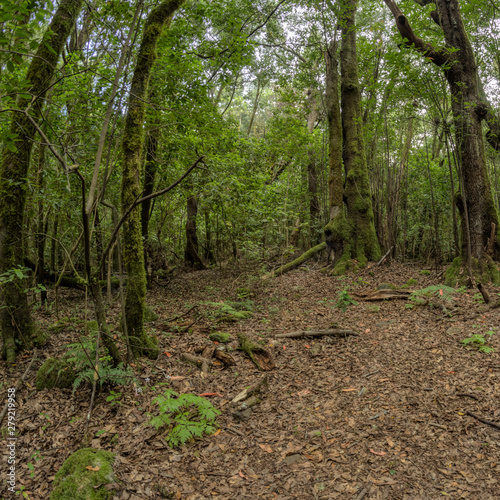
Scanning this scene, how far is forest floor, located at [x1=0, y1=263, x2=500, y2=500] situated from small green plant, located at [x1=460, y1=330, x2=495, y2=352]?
9 cm

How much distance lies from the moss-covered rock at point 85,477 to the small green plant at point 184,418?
1.68ft

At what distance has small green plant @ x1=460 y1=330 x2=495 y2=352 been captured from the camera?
165 inches

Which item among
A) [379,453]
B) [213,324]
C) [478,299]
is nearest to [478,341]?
[478,299]

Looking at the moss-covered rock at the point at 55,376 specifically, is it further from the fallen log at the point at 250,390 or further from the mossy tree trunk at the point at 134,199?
the fallen log at the point at 250,390

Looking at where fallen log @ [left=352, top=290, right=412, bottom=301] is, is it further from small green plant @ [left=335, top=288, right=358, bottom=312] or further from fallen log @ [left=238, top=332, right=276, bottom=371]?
fallen log @ [left=238, top=332, right=276, bottom=371]

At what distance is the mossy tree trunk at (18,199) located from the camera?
415 centimetres

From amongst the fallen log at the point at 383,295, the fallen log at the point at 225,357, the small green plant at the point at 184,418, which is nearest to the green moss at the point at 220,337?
the fallen log at the point at 225,357

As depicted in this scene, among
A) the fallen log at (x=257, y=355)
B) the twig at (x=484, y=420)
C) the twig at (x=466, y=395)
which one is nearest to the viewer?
the twig at (x=484, y=420)

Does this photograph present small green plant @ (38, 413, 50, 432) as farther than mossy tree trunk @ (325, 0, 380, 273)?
No

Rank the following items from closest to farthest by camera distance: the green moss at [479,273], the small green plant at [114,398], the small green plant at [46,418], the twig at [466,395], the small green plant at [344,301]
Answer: the small green plant at [46,418]
the twig at [466,395]
the small green plant at [114,398]
the small green plant at [344,301]
the green moss at [479,273]

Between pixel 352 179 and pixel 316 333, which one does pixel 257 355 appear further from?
pixel 352 179

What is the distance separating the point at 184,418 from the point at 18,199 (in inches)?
135

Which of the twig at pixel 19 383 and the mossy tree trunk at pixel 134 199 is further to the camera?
the mossy tree trunk at pixel 134 199

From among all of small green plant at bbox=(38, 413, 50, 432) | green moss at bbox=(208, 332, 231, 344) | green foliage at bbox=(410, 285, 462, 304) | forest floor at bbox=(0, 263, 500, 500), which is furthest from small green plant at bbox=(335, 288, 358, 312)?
small green plant at bbox=(38, 413, 50, 432)
